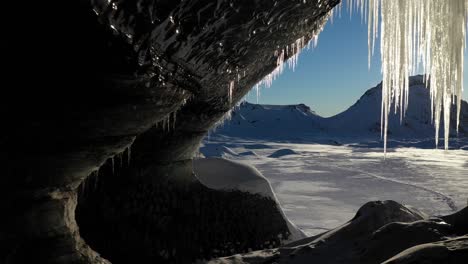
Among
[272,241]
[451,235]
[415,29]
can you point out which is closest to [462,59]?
[415,29]

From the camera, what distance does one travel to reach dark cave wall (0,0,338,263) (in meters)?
1.48

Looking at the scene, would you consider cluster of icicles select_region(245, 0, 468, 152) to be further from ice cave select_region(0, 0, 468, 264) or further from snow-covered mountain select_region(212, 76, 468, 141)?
snow-covered mountain select_region(212, 76, 468, 141)

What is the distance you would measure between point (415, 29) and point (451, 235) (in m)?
A: 1.80

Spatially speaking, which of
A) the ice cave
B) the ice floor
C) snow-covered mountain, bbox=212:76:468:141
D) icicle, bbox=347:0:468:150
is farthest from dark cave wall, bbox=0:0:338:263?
snow-covered mountain, bbox=212:76:468:141

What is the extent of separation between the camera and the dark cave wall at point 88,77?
148 centimetres

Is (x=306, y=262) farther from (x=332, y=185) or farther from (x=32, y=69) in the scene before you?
(x=332, y=185)

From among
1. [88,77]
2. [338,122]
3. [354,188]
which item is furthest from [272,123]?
[88,77]

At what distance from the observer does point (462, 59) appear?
3164mm

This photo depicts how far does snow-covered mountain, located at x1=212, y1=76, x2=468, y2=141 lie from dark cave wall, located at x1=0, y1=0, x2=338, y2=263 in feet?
111

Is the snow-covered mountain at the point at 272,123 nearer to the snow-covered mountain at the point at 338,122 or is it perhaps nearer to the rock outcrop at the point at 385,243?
the snow-covered mountain at the point at 338,122

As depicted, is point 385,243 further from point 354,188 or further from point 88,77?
point 354,188

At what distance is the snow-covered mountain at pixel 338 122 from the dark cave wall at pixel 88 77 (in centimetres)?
3385

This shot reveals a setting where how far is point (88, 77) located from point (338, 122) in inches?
1901

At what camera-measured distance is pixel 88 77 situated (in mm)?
1672
